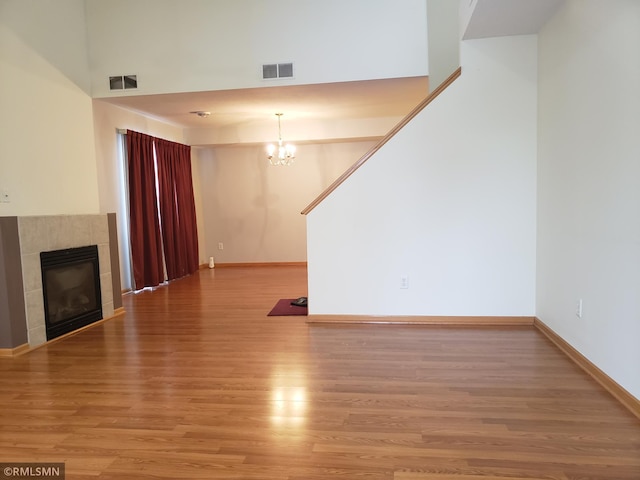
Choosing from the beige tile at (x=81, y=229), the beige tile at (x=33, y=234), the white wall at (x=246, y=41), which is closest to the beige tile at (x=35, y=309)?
the beige tile at (x=33, y=234)

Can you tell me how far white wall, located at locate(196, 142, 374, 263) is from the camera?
26.8 ft

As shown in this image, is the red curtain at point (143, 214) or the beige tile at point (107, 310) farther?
the red curtain at point (143, 214)

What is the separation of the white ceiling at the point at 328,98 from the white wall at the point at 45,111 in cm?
62

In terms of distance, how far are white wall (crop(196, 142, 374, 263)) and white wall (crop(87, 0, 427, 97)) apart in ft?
11.5

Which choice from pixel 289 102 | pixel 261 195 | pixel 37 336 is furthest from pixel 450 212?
pixel 261 195

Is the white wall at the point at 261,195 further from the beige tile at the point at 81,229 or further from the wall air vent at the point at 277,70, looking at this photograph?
the beige tile at the point at 81,229

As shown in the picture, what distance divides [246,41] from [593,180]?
3538 mm

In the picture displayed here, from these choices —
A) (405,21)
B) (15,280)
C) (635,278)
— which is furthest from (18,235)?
(635,278)

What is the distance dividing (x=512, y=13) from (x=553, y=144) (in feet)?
3.37

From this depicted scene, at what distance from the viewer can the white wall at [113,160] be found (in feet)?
17.7

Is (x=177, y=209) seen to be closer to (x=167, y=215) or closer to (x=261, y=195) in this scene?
(x=167, y=215)

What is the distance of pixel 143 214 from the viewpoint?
6.11m

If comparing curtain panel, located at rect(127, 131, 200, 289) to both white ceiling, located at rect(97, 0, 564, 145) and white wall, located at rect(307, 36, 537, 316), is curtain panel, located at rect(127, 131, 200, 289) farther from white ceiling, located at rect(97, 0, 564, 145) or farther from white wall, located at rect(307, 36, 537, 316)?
white wall, located at rect(307, 36, 537, 316)

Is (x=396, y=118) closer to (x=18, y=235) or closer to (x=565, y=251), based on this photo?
(x=565, y=251)
